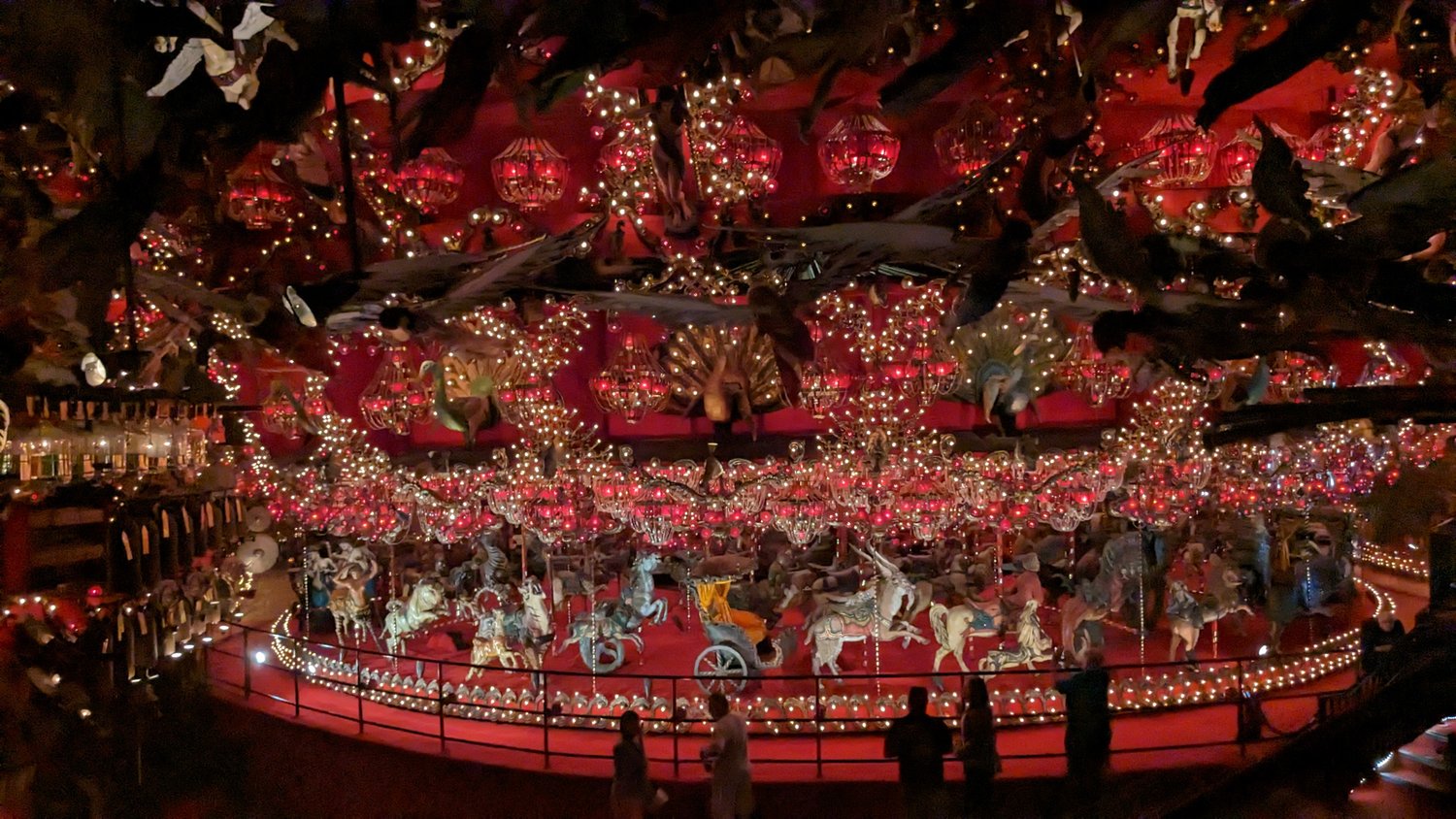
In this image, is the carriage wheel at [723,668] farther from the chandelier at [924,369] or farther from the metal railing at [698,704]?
the chandelier at [924,369]

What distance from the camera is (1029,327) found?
560 cm

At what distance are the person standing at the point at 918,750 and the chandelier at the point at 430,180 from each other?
342 centimetres

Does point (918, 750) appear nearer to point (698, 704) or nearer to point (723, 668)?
point (698, 704)

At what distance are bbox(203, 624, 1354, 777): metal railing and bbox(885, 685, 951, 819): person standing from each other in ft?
5.04

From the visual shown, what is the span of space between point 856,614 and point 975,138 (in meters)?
4.72

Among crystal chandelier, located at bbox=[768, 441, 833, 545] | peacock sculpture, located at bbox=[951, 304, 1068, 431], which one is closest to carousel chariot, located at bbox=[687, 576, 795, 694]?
crystal chandelier, located at bbox=[768, 441, 833, 545]

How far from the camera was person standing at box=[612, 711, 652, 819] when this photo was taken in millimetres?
5129

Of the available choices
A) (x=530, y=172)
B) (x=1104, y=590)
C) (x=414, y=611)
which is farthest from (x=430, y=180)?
(x=1104, y=590)

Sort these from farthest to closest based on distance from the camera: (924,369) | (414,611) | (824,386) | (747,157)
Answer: (414,611) < (924,369) < (824,386) < (747,157)

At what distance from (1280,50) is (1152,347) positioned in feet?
1.23

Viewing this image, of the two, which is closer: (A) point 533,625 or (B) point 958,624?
(B) point 958,624

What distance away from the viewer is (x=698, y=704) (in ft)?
25.1

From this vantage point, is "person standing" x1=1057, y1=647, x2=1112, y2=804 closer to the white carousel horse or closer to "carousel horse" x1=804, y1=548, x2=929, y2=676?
the white carousel horse

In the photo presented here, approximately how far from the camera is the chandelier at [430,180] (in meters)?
4.46
